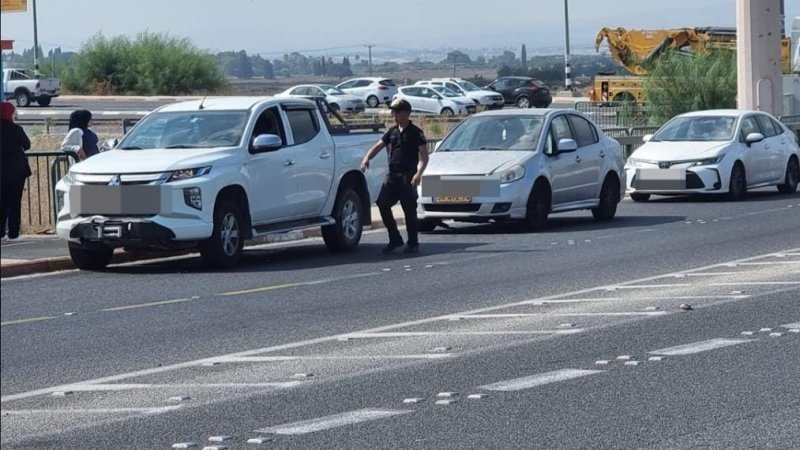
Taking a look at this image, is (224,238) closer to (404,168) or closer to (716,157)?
(404,168)

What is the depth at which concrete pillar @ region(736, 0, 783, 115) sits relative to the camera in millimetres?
34844

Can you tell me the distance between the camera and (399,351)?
1019 centimetres

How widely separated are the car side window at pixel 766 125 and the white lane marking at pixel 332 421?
19.6 meters

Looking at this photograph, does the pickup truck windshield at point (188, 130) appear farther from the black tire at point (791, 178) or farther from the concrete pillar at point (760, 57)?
the concrete pillar at point (760, 57)

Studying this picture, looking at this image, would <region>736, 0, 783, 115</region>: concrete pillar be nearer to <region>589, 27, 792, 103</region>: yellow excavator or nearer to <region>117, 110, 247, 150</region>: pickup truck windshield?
<region>589, 27, 792, 103</region>: yellow excavator

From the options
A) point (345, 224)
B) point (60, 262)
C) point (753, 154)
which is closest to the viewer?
point (60, 262)

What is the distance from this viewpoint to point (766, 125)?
26.5m

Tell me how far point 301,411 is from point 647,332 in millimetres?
3629

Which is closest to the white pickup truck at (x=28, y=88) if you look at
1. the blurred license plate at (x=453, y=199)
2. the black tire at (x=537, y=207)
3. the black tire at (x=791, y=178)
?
the black tire at (x=791, y=178)

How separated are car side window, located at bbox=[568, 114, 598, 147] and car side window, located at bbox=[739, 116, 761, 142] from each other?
4677mm

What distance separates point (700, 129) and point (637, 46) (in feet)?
113

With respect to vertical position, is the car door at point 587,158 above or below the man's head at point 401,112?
below

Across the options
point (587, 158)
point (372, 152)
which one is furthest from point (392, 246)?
point (587, 158)

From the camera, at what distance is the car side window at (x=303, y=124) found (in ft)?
57.1
